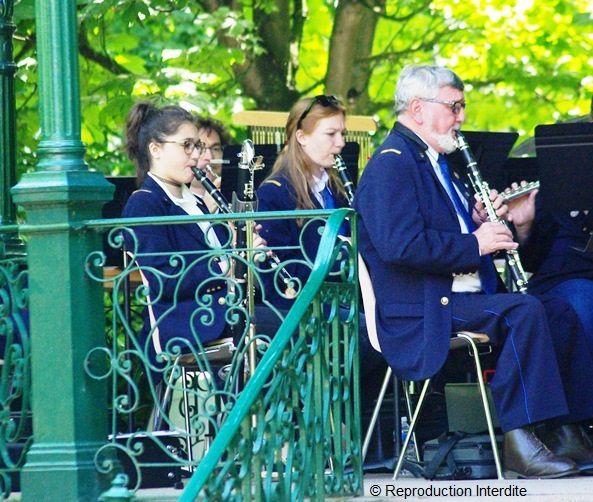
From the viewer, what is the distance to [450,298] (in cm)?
737

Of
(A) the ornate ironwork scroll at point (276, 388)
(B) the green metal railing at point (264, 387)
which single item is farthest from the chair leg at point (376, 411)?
(B) the green metal railing at point (264, 387)

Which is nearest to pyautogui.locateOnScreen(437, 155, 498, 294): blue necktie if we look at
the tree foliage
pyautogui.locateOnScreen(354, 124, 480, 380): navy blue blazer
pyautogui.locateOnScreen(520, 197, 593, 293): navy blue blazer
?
pyautogui.locateOnScreen(354, 124, 480, 380): navy blue blazer

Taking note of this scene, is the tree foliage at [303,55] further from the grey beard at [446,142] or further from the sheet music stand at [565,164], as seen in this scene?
the sheet music stand at [565,164]

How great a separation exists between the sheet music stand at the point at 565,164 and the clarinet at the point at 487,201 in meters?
0.29

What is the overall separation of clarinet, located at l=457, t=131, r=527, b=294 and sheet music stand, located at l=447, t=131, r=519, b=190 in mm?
745

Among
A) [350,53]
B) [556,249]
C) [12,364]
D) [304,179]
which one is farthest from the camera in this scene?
[350,53]

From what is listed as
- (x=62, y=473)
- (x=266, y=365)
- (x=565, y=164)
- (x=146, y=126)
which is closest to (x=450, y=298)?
(x=565, y=164)

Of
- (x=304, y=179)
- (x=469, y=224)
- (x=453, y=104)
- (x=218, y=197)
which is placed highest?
(x=453, y=104)

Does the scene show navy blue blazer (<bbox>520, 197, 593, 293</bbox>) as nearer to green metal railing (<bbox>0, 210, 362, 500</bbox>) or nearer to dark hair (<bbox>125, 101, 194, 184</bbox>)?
green metal railing (<bbox>0, 210, 362, 500</bbox>)

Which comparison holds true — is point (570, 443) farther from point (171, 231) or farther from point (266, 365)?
point (171, 231)

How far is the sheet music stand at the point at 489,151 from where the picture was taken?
8602 millimetres

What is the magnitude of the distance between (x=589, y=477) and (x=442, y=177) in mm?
1650

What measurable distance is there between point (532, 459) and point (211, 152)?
10.8 feet

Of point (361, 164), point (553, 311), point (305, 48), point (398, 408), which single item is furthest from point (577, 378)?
point (305, 48)
